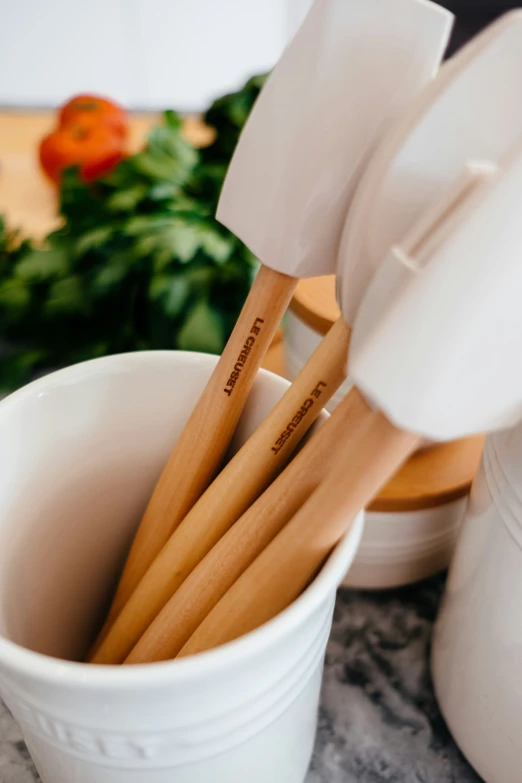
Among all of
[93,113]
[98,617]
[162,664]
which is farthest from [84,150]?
[162,664]

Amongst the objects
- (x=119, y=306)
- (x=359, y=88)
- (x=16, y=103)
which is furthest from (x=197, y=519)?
(x=16, y=103)

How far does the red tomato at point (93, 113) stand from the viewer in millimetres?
891

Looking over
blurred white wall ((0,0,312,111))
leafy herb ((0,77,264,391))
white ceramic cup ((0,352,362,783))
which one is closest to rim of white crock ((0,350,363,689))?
white ceramic cup ((0,352,362,783))

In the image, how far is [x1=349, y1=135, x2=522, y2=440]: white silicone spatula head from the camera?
5.6 inches

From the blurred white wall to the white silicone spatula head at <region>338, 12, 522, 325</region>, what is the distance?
112cm

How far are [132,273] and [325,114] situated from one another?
1.00 ft

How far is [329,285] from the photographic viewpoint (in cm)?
39

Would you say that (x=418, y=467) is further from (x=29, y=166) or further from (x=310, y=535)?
(x=29, y=166)

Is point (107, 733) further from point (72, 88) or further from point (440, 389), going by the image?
point (72, 88)

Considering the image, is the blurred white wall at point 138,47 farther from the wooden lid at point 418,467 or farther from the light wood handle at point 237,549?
the light wood handle at point 237,549

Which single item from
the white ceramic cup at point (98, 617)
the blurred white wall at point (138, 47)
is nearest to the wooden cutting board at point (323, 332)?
the white ceramic cup at point (98, 617)

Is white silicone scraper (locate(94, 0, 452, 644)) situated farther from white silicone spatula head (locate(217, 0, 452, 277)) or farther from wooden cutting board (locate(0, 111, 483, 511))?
wooden cutting board (locate(0, 111, 483, 511))

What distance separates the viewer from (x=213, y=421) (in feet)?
0.84

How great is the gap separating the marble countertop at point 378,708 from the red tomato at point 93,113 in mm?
755
